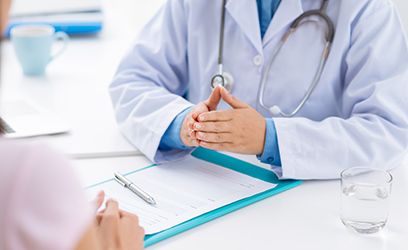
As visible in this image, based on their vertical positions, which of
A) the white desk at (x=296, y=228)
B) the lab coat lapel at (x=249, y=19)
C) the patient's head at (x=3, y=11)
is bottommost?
the white desk at (x=296, y=228)

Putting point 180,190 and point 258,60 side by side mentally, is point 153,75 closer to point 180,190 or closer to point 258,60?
point 258,60

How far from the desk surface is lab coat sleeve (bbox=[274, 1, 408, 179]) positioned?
4cm

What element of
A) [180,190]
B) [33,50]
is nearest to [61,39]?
[33,50]

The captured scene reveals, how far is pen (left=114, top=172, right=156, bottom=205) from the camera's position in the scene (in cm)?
107

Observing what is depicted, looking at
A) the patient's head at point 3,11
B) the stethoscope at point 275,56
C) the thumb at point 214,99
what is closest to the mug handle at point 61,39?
the stethoscope at point 275,56

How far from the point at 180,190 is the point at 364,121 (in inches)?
14.3

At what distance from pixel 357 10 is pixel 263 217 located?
46 centimetres

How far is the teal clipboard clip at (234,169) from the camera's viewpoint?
38.7 inches

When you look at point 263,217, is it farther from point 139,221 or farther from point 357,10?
point 357,10

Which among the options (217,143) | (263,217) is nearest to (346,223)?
(263,217)

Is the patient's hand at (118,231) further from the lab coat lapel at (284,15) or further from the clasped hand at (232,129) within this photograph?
the lab coat lapel at (284,15)

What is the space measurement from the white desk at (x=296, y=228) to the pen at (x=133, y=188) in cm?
5

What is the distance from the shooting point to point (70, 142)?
4.41 feet

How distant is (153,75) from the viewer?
1431 mm
